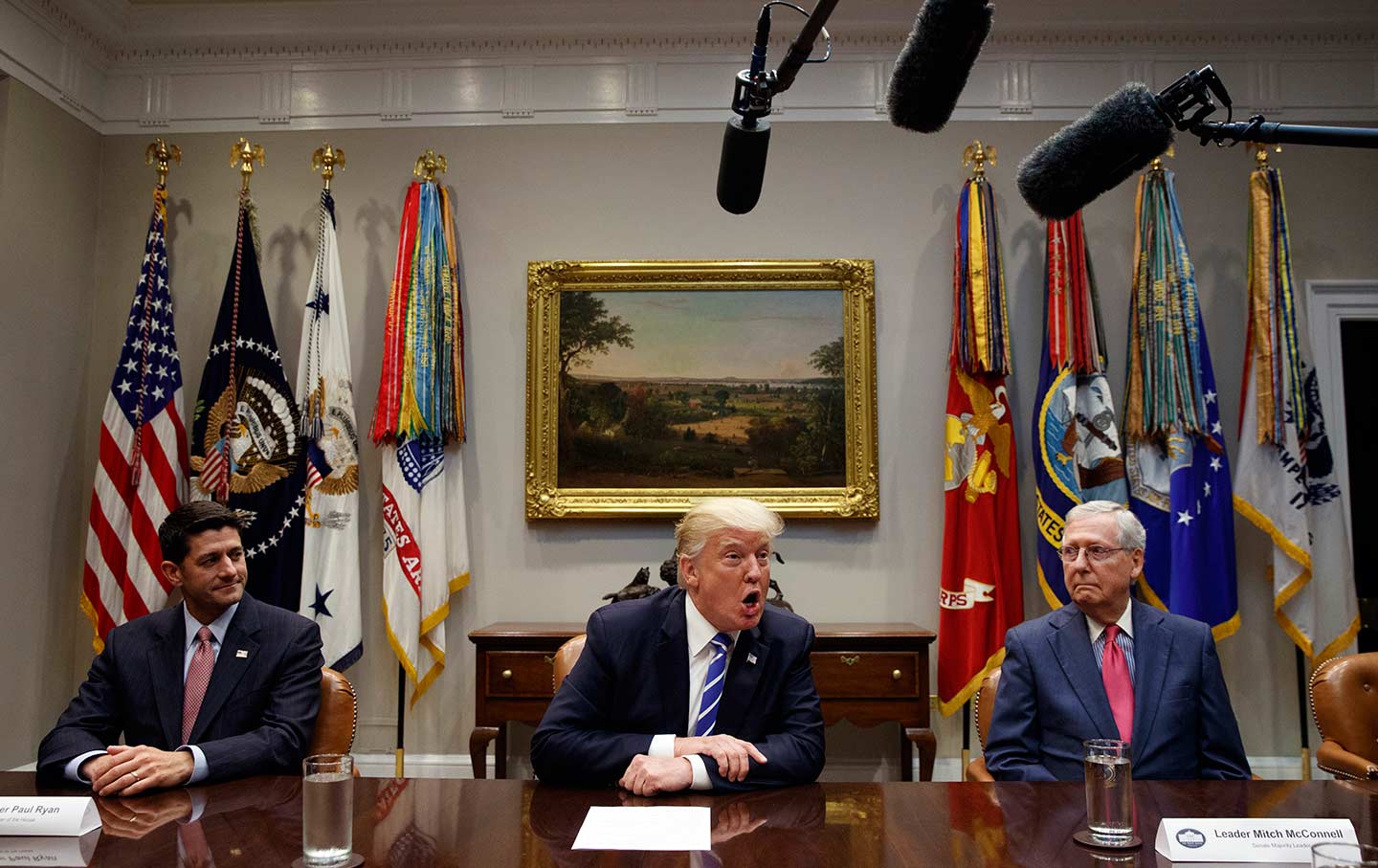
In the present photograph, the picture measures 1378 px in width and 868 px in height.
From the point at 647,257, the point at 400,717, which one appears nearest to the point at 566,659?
the point at 400,717

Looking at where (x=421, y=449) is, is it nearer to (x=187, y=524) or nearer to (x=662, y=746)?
(x=187, y=524)

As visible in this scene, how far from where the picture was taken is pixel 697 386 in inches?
193

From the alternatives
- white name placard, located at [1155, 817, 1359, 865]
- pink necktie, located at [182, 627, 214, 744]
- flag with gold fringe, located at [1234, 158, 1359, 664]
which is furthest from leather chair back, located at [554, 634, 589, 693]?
flag with gold fringe, located at [1234, 158, 1359, 664]

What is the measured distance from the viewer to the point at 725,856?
1.63 metres

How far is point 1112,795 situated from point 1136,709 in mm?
1095

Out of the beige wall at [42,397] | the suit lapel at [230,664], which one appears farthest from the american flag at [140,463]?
the suit lapel at [230,664]

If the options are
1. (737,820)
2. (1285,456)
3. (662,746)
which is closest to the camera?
(737,820)

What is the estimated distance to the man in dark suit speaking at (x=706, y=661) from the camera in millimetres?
2441

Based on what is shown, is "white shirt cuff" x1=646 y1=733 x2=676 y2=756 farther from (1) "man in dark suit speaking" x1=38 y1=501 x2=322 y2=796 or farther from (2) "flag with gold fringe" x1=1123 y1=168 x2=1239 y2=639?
(2) "flag with gold fringe" x1=1123 y1=168 x2=1239 y2=639

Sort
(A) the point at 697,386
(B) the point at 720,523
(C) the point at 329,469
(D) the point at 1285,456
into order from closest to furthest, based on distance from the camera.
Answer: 1. (B) the point at 720,523
2. (D) the point at 1285,456
3. (C) the point at 329,469
4. (A) the point at 697,386

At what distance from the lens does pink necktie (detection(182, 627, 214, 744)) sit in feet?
8.80

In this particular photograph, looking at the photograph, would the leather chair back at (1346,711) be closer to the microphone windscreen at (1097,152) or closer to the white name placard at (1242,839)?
the white name placard at (1242,839)

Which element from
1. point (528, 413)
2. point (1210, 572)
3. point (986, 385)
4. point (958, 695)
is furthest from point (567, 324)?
point (1210, 572)

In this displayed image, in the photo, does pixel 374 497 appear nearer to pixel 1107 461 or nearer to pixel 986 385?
pixel 986 385
